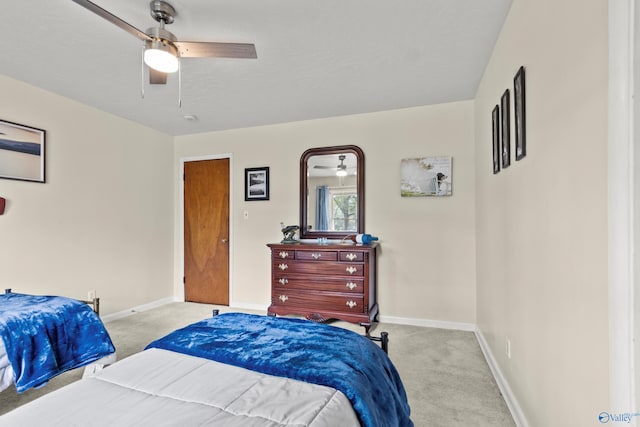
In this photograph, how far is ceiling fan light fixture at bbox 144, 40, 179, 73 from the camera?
185 centimetres

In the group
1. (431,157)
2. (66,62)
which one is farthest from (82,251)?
(431,157)

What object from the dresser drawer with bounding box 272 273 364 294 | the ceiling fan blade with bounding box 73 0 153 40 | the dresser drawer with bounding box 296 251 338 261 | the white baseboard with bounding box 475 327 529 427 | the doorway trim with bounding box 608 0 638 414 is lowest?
the white baseboard with bounding box 475 327 529 427

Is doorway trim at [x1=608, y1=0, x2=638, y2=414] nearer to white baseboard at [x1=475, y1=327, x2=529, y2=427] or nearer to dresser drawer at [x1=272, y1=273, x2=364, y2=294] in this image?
white baseboard at [x1=475, y1=327, x2=529, y2=427]

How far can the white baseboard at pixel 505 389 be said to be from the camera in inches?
70.8

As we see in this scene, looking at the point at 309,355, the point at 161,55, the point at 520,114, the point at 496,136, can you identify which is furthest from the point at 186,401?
the point at 496,136

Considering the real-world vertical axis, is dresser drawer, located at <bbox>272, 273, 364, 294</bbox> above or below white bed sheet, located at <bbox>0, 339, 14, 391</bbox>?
above

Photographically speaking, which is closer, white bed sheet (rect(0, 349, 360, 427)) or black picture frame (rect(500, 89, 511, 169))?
white bed sheet (rect(0, 349, 360, 427))

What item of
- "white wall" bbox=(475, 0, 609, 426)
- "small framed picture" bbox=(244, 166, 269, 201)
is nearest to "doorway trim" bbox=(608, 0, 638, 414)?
"white wall" bbox=(475, 0, 609, 426)

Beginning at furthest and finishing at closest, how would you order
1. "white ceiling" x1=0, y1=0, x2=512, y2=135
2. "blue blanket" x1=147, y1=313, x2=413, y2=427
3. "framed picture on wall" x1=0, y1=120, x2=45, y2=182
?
"framed picture on wall" x1=0, y1=120, x2=45, y2=182 → "white ceiling" x1=0, y1=0, x2=512, y2=135 → "blue blanket" x1=147, y1=313, x2=413, y2=427

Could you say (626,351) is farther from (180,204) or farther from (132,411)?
(180,204)

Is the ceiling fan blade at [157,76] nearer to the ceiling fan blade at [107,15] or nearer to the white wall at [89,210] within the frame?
the ceiling fan blade at [107,15]

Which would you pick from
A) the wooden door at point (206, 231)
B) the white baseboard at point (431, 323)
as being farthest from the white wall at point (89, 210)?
the white baseboard at point (431, 323)

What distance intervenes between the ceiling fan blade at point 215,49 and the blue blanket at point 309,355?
62.4 inches

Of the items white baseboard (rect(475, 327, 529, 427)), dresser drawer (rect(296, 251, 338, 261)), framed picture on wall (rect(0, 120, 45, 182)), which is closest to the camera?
white baseboard (rect(475, 327, 529, 427))
